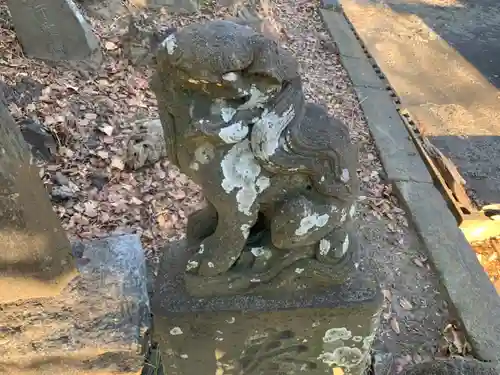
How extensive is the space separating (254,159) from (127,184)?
7.41 feet

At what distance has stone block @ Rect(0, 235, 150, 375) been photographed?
246 centimetres

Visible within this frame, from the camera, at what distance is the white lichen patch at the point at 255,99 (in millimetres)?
1698

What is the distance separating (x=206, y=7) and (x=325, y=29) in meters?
1.78

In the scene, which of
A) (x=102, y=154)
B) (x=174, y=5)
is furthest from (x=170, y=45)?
(x=174, y=5)

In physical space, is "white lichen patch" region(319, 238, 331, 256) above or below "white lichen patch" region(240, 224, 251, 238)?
below

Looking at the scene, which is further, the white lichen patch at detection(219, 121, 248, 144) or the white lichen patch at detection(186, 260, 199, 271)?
the white lichen patch at detection(186, 260, 199, 271)

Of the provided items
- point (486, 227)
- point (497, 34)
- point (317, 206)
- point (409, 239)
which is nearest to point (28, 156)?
point (317, 206)

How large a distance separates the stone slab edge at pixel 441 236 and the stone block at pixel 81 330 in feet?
6.38

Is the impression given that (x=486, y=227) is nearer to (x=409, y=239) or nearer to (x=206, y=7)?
(x=409, y=239)

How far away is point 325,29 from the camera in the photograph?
715 cm

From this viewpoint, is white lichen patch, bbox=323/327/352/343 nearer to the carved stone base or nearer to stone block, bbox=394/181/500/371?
the carved stone base

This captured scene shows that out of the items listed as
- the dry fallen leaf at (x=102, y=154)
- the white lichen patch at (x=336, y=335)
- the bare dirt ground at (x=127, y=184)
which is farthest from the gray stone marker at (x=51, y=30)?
the white lichen patch at (x=336, y=335)

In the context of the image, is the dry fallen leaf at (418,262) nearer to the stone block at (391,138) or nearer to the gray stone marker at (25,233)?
the stone block at (391,138)

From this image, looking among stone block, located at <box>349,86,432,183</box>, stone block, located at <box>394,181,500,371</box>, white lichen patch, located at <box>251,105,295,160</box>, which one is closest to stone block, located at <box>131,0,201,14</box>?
stone block, located at <box>349,86,432,183</box>
